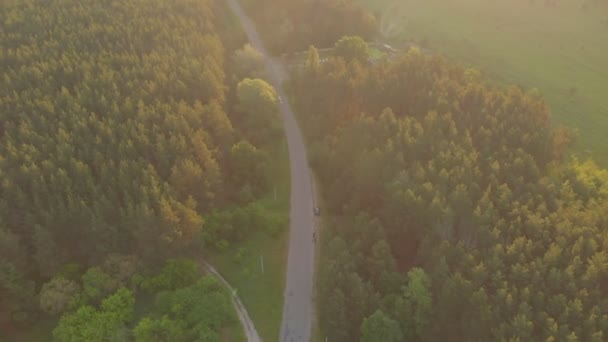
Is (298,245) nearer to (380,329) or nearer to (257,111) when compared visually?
(380,329)

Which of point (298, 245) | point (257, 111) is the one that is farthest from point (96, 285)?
point (257, 111)

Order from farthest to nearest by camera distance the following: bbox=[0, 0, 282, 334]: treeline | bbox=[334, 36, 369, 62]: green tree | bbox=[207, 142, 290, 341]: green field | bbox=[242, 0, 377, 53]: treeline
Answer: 1. bbox=[242, 0, 377, 53]: treeline
2. bbox=[334, 36, 369, 62]: green tree
3. bbox=[0, 0, 282, 334]: treeline
4. bbox=[207, 142, 290, 341]: green field

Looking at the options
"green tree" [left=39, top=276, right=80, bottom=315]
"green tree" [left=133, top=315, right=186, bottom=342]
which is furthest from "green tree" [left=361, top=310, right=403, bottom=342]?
"green tree" [left=39, top=276, right=80, bottom=315]

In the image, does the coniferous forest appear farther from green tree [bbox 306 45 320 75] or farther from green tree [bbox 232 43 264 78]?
green tree [bbox 232 43 264 78]

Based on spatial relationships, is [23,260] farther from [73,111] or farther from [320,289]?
[320,289]

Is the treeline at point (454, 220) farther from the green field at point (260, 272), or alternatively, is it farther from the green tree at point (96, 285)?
the green tree at point (96, 285)

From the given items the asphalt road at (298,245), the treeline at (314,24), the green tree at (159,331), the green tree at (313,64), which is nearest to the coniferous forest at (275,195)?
the green tree at (159,331)
